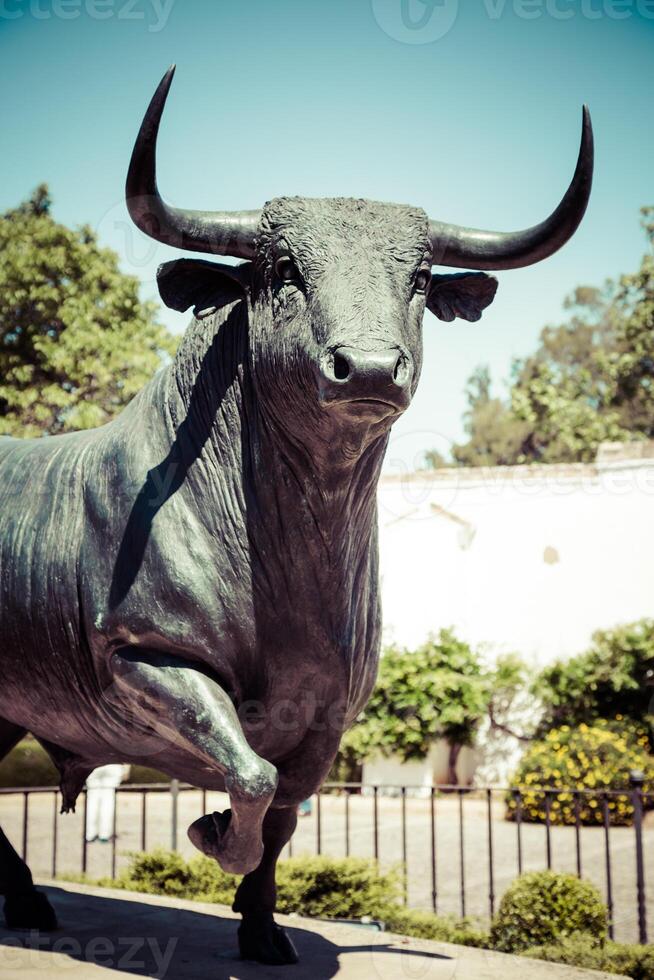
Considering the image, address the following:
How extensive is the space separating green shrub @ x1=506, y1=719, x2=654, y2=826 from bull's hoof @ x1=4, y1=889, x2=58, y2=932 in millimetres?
9595

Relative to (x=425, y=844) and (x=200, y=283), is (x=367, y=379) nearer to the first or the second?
(x=200, y=283)

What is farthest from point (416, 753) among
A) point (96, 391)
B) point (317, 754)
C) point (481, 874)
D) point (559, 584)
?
point (317, 754)

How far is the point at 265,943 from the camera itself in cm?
423

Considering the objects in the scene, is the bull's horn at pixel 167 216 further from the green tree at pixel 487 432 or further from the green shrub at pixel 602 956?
the green tree at pixel 487 432

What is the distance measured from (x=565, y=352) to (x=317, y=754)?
41916 millimetres

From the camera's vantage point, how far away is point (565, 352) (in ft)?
144

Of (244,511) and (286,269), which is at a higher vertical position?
(286,269)

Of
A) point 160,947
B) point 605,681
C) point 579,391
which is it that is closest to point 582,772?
point 605,681

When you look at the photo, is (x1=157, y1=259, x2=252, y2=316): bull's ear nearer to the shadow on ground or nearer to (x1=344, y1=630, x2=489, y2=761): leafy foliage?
the shadow on ground

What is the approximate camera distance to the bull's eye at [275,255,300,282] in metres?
3.19

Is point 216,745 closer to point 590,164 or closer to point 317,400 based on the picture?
point 317,400

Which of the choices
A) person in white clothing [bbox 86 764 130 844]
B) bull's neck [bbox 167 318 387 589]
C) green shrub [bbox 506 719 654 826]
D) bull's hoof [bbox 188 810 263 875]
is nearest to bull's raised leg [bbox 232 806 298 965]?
bull's hoof [bbox 188 810 263 875]

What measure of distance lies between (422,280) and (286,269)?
0.44 meters

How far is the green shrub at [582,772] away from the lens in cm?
1334
